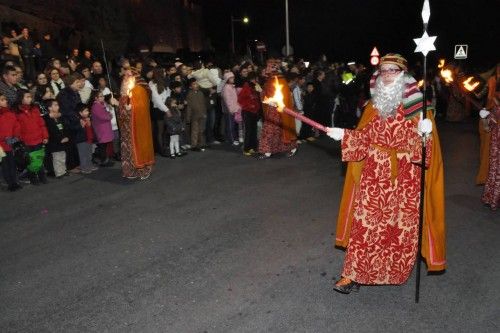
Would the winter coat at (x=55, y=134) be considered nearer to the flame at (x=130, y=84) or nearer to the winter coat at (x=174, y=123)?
the flame at (x=130, y=84)

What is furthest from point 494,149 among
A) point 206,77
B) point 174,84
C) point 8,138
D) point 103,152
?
point 206,77

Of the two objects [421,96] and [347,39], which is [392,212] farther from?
[347,39]

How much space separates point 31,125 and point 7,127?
437 millimetres

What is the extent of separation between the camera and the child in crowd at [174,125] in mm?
10398

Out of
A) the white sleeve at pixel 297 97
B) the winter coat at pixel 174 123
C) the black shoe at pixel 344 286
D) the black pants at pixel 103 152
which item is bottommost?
the black shoe at pixel 344 286

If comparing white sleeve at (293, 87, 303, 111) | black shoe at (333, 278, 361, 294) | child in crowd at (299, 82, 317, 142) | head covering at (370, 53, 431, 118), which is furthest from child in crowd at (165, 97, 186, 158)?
head covering at (370, 53, 431, 118)

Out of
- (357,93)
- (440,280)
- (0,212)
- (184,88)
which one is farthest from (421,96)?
(357,93)

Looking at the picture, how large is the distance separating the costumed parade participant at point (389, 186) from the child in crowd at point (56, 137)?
6256mm

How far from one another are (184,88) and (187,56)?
59.6 ft

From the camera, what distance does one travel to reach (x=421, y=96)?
3.86 m

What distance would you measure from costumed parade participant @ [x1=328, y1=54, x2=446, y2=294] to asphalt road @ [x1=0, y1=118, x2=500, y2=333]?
336mm

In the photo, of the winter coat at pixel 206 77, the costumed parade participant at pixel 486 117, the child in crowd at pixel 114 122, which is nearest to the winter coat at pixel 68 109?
the child in crowd at pixel 114 122

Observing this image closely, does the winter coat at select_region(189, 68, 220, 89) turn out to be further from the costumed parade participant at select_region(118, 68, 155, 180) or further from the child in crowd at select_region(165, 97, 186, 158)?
the costumed parade participant at select_region(118, 68, 155, 180)

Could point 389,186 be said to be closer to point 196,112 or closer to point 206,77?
point 196,112
